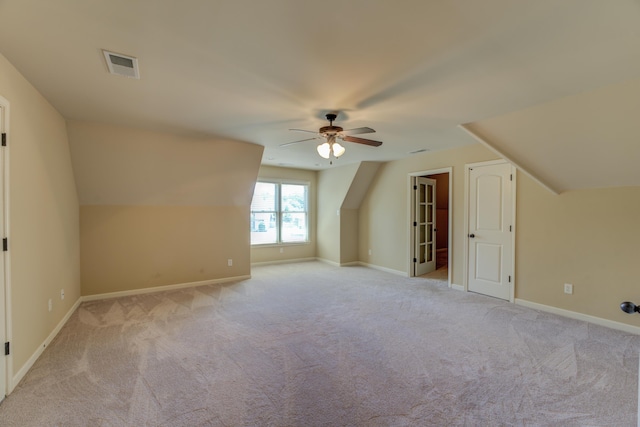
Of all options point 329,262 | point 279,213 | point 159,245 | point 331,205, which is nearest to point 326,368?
point 159,245

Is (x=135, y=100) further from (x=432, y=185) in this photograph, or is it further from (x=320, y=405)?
(x=432, y=185)

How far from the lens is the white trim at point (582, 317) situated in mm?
3264

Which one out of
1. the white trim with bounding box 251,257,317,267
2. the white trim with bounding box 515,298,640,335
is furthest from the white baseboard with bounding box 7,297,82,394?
the white trim with bounding box 515,298,640,335

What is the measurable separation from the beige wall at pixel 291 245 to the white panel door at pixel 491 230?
12.9 feet

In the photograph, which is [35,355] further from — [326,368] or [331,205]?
[331,205]

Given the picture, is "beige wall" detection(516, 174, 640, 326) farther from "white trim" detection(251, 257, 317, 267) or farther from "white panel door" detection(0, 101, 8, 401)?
"white panel door" detection(0, 101, 8, 401)

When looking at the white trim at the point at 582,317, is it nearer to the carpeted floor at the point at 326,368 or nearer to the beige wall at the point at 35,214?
the carpeted floor at the point at 326,368

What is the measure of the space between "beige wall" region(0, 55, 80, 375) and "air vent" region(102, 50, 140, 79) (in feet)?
2.36

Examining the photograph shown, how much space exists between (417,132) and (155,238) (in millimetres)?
4467

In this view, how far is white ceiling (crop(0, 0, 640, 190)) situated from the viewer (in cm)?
161

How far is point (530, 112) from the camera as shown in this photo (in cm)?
303

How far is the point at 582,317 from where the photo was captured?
3.61m

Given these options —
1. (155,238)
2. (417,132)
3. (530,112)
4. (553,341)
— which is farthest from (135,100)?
(553,341)

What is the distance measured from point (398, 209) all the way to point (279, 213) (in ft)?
9.63
